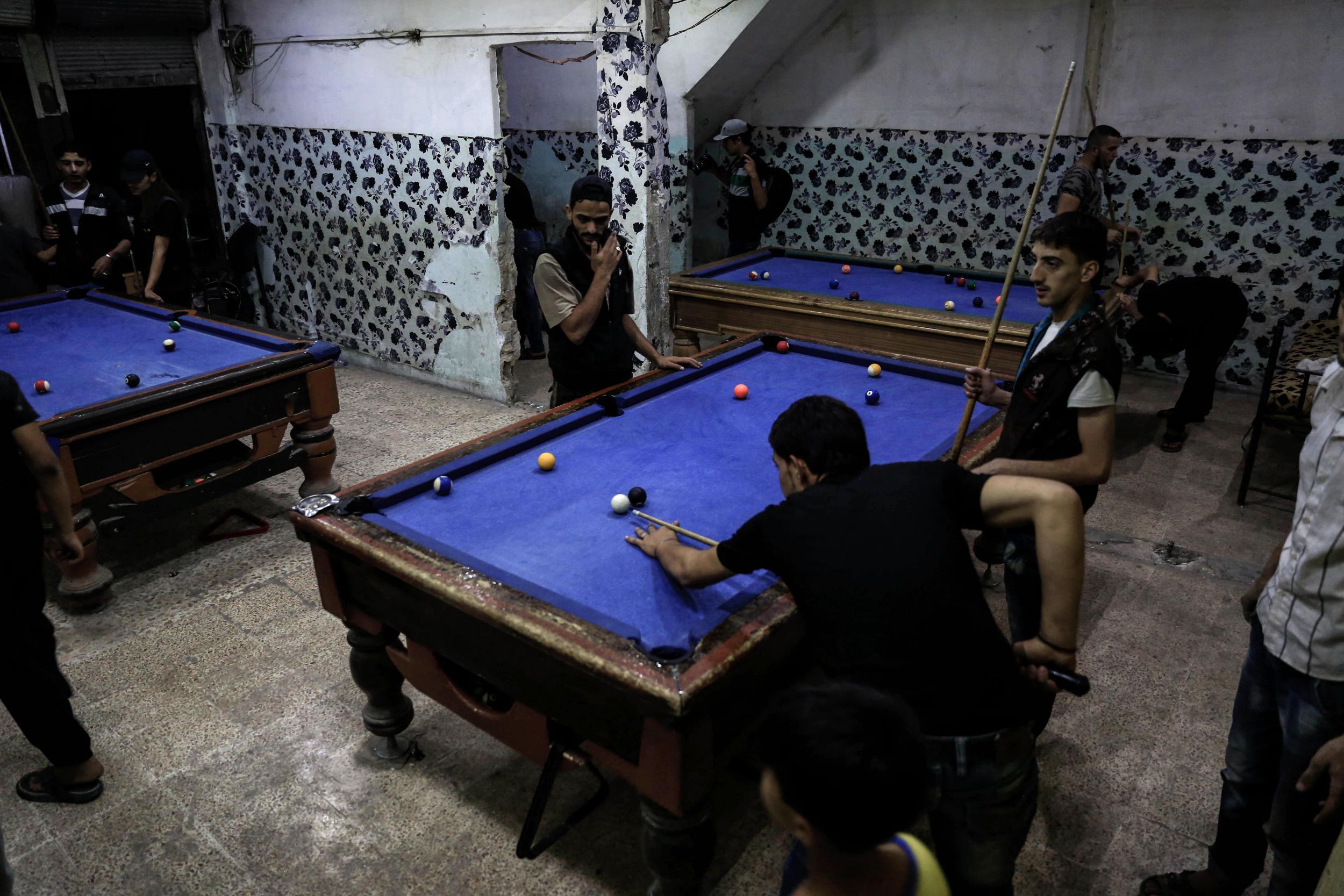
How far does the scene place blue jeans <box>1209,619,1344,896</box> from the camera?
1673mm

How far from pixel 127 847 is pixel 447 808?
0.83m

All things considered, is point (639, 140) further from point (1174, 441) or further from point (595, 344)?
point (1174, 441)

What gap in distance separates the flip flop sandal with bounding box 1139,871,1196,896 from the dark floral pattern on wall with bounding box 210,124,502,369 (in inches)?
178

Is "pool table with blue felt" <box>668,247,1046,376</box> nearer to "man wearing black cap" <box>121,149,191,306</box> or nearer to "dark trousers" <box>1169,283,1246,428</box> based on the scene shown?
"dark trousers" <box>1169,283,1246,428</box>

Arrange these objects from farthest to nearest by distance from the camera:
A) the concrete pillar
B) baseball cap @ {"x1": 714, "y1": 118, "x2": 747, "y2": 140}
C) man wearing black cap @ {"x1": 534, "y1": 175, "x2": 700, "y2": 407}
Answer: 1. baseball cap @ {"x1": 714, "y1": 118, "x2": 747, "y2": 140}
2. the concrete pillar
3. man wearing black cap @ {"x1": 534, "y1": 175, "x2": 700, "y2": 407}

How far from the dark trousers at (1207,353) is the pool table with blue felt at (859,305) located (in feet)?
3.22

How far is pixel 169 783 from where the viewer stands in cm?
256

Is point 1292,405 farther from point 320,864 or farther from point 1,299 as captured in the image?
point 1,299

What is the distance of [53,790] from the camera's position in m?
Result: 2.49

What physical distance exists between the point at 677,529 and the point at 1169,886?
4.80 feet

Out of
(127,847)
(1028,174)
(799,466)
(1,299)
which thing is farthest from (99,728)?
(1028,174)

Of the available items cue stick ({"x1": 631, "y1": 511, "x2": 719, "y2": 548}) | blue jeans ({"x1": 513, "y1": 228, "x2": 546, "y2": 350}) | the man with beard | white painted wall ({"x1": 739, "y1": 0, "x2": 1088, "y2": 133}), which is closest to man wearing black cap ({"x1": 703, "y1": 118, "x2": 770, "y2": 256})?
white painted wall ({"x1": 739, "y1": 0, "x2": 1088, "y2": 133})

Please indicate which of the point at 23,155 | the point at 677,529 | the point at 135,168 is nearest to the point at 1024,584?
the point at 677,529

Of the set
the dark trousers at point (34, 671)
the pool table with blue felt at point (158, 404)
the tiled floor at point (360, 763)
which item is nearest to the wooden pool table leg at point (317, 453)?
the pool table with blue felt at point (158, 404)
